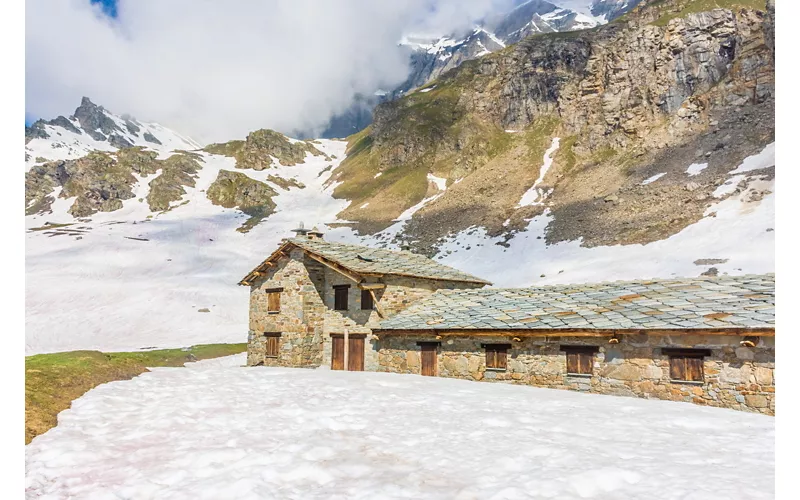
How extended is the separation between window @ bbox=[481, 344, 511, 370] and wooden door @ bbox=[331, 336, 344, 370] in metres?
8.45

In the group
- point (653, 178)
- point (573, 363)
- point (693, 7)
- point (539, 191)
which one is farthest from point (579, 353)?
point (693, 7)

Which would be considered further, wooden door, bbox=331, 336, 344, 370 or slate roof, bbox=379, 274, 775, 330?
wooden door, bbox=331, 336, 344, 370

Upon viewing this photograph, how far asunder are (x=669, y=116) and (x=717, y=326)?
76.2 meters

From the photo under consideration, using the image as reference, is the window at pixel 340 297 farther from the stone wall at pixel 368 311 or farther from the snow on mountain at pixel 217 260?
the snow on mountain at pixel 217 260

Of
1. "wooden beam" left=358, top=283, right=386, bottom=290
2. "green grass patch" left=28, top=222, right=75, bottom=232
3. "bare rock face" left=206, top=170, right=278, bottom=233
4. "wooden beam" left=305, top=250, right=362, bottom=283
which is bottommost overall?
"wooden beam" left=358, top=283, right=386, bottom=290

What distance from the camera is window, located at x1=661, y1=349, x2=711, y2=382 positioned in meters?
15.0

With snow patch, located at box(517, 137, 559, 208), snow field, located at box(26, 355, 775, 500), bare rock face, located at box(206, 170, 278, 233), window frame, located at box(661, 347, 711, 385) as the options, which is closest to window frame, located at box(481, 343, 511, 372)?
snow field, located at box(26, 355, 775, 500)

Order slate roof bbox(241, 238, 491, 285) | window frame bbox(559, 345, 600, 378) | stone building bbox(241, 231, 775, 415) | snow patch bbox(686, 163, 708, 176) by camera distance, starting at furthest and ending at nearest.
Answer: snow patch bbox(686, 163, 708, 176), slate roof bbox(241, 238, 491, 285), window frame bbox(559, 345, 600, 378), stone building bbox(241, 231, 775, 415)

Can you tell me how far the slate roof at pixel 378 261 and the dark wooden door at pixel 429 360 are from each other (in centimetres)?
476

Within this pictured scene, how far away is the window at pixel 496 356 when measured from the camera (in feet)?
61.0

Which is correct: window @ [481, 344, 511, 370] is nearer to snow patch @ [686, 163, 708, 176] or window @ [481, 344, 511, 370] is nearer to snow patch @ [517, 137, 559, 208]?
snow patch @ [686, 163, 708, 176]

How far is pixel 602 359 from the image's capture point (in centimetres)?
1658

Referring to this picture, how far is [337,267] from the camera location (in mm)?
24156

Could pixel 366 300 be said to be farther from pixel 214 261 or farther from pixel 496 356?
pixel 214 261
